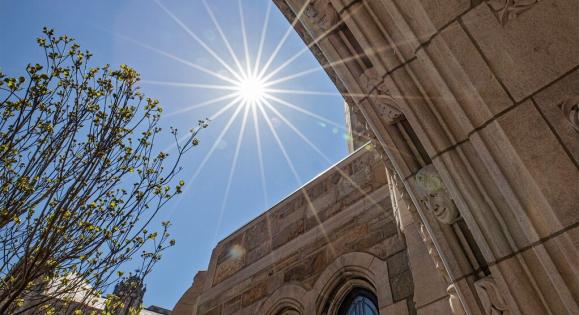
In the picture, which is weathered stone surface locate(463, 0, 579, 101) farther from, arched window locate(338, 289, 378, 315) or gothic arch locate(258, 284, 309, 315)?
gothic arch locate(258, 284, 309, 315)

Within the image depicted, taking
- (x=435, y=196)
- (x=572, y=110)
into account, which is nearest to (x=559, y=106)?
(x=572, y=110)

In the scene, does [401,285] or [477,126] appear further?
[401,285]

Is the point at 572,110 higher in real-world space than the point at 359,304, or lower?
lower

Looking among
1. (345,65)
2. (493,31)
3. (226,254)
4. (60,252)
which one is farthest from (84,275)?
(493,31)

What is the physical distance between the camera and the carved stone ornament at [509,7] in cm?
188

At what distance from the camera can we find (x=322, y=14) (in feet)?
9.12

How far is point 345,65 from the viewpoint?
8.68 ft

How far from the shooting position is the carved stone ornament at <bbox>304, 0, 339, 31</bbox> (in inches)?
106

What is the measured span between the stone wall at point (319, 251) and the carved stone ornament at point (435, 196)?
1.96m

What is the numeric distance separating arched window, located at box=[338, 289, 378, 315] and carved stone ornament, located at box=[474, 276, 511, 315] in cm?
268

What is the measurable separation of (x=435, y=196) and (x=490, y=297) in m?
0.58

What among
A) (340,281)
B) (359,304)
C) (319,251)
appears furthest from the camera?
(319,251)

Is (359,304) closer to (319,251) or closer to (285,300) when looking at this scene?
(319,251)

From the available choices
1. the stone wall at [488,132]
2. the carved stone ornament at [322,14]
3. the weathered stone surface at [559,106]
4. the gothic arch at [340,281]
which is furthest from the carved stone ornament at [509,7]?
the gothic arch at [340,281]
